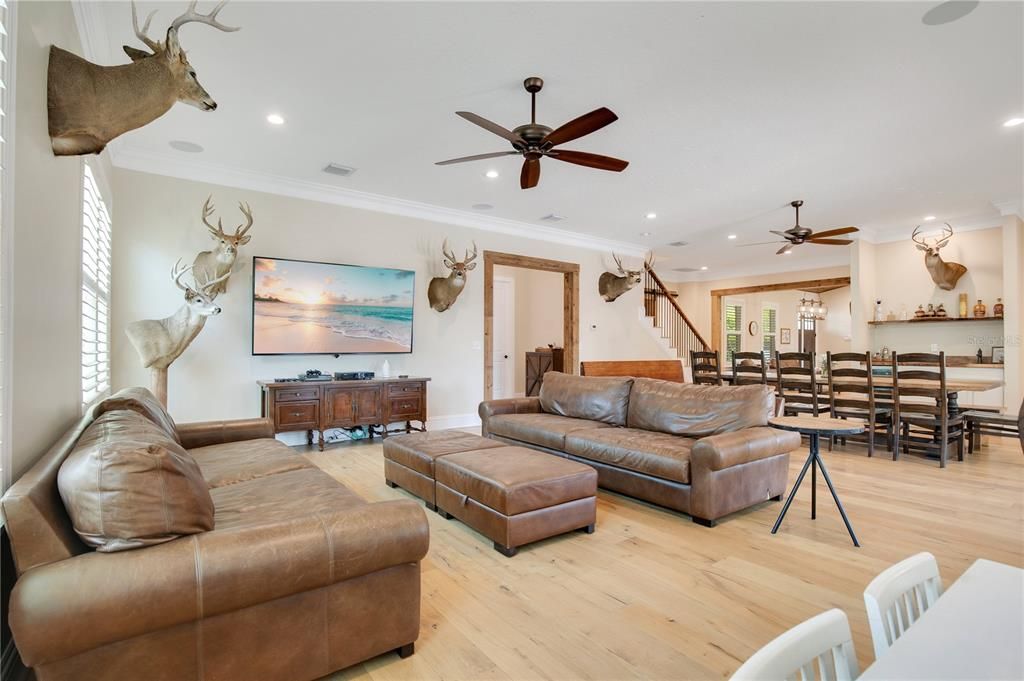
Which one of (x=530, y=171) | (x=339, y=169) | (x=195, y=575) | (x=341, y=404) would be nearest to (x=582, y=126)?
(x=530, y=171)

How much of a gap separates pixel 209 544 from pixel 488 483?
5.29 feet

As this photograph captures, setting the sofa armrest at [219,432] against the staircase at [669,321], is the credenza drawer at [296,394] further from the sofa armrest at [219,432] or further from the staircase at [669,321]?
the staircase at [669,321]

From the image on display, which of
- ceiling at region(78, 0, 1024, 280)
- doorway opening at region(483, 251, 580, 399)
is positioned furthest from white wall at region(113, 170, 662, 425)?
doorway opening at region(483, 251, 580, 399)

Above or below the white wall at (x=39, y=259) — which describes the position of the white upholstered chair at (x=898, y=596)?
below

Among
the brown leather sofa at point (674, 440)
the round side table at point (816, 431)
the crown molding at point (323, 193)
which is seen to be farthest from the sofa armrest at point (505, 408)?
the crown molding at point (323, 193)

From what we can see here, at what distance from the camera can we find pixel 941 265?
739 cm

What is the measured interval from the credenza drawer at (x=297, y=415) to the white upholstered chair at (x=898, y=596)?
203 inches

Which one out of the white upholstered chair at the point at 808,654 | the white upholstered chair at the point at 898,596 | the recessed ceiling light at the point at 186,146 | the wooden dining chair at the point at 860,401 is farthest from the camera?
the wooden dining chair at the point at 860,401

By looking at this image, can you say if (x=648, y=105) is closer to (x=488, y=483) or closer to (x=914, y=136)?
(x=914, y=136)

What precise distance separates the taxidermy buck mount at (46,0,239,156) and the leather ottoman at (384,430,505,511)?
2.48m

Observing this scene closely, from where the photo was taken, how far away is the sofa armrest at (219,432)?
139 inches

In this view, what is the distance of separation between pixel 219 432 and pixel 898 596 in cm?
394

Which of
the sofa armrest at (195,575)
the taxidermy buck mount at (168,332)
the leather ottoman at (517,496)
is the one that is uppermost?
the taxidermy buck mount at (168,332)

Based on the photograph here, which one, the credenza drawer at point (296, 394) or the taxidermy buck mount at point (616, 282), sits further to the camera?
the taxidermy buck mount at point (616, 282)
